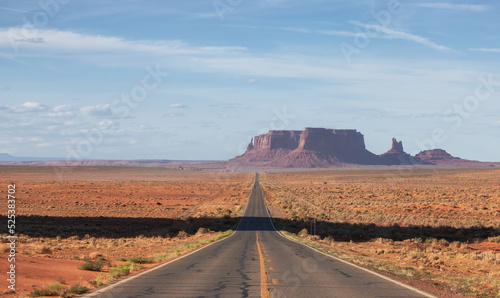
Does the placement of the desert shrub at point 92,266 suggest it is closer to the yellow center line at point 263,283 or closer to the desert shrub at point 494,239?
the yellow center line at point 263,283

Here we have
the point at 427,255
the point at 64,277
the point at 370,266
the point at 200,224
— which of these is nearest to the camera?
the point at 64,277

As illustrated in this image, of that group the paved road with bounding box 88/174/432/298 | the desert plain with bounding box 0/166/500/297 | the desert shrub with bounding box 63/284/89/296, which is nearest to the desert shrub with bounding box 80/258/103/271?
the desert plain with bounding box 0/166/500/297

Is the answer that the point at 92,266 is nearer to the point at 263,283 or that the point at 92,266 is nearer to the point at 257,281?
the point at 257,281

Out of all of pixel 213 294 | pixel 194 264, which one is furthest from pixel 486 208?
pixel 213 294

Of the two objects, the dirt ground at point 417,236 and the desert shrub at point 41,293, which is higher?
the desert shrub at point 41,293

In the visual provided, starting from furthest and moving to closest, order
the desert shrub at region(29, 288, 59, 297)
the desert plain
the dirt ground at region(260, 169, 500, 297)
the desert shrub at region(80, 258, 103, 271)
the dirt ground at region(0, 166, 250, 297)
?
the dirt ground at region(260, 169, 500, 297) < the desert shrub at region(80, 258, 103, 271) < the desert plain < the dirt ground at region(0, 166, 250, 297) < the desert shrub at region(29, 288, 59, 297)

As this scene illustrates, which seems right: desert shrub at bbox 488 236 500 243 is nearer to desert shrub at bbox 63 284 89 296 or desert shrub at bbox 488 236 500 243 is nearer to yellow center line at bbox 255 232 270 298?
yellow center line at bbox 255 232 270 298

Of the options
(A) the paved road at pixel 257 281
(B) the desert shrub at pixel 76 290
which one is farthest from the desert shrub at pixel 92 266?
(B) the desert shrub at pixel 76 290

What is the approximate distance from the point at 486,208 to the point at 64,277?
161ft

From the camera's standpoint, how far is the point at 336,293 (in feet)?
35.4

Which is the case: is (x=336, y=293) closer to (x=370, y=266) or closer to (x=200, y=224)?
(x=370, y=266)

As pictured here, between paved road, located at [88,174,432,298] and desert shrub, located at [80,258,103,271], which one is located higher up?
paved road, located at [88,174,432,298]

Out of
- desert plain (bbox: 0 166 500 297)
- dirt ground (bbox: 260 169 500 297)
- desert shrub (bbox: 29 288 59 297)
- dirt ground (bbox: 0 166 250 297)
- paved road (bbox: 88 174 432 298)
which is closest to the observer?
desert shrub (bbox: 29 288 59 297)

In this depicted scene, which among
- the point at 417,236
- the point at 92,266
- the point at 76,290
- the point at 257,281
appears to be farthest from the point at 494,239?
the point at 76,290
